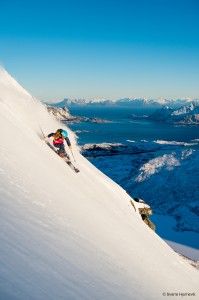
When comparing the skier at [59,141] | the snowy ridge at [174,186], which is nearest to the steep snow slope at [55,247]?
the skier at [59,141]

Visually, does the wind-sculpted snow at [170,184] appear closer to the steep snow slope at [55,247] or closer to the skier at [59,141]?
the skier at [59,141]

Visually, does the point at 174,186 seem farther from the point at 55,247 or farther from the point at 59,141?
the point at 55,247

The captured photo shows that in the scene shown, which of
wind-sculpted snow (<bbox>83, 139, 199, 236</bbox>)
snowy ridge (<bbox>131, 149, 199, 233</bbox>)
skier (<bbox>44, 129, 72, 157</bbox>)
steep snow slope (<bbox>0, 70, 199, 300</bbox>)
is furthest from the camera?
wind-sculpted snow (<bbox>83, 139, 199, 236</bbox>)

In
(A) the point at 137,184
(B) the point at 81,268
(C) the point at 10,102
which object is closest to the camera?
(B) the point at 81,268

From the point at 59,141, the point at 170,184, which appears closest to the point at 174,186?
the point at 170,184

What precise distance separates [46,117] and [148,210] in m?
10.1

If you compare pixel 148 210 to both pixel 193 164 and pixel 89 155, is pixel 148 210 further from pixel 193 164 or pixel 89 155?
pixel 89 155

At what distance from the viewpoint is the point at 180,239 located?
4069 centimetres

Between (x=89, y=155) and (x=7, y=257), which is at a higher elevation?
(x=89, y=155)

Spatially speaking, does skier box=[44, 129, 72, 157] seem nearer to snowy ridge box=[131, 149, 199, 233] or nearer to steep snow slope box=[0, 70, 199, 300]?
steep snow slope box=[0, 70, 199, 300]

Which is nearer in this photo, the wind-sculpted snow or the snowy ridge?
the snowy ridge

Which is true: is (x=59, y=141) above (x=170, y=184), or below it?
below

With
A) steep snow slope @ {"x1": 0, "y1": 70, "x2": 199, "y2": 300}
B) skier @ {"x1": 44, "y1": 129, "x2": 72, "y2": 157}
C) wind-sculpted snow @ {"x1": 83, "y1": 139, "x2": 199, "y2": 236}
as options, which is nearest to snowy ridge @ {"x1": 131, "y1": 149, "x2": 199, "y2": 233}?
wind-sculpted snow @ {"x1": 83, "y1": 139, "x2": 199, "y2": 236}

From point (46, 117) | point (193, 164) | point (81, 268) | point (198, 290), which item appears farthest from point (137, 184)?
point (81, 268)
